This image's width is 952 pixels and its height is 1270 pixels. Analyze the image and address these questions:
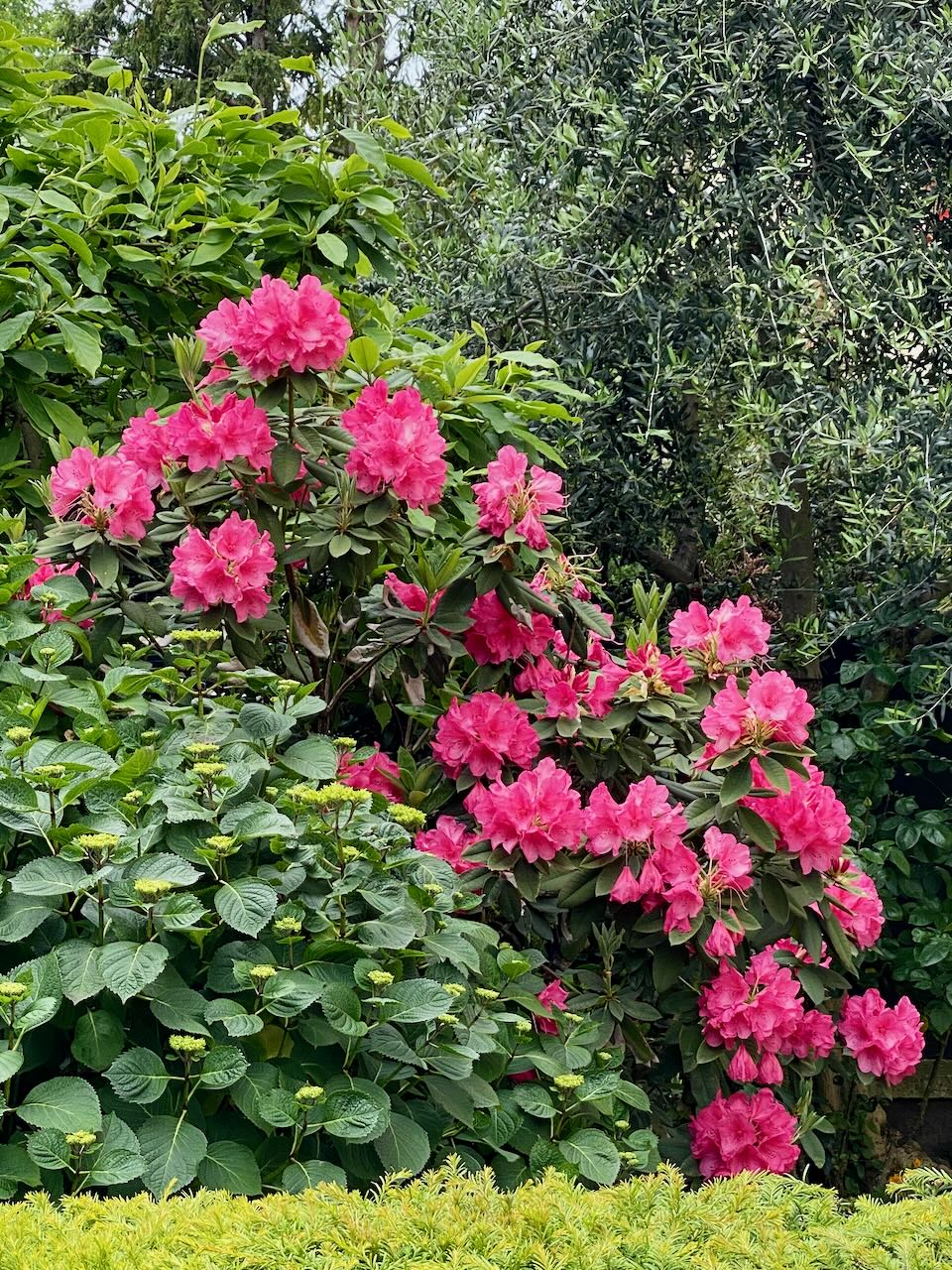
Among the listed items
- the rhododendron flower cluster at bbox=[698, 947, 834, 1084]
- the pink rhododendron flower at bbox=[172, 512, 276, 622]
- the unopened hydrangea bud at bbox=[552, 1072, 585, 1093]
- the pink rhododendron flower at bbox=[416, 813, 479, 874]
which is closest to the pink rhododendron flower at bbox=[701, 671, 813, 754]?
the rhododendron flower cluster at bbox=[698, 947, 834, 1084]

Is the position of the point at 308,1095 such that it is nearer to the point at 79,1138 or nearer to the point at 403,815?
the point at 79,1138

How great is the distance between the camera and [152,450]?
2.96 metres

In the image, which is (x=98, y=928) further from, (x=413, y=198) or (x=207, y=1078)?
(x=413, y=198)

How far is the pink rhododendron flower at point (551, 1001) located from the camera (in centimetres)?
269

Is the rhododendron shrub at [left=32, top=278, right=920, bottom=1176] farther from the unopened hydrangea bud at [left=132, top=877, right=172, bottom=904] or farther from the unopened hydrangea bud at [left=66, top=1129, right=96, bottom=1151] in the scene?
the unopened hydrangea bud at [left=66, top=1129, right=96, bottom=1151]

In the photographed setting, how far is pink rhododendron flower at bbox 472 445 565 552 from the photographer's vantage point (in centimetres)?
287

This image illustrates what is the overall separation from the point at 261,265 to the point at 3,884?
2051mm

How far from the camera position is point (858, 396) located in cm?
371

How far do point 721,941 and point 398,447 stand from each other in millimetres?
1193

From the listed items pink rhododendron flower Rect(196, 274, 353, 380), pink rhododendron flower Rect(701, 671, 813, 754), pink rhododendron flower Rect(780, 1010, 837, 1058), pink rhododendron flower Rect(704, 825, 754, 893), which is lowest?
pink rhododendron flower Rect(780, 1010, 837, 1058)

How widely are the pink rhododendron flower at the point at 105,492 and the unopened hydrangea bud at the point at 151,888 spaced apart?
948 millimetres

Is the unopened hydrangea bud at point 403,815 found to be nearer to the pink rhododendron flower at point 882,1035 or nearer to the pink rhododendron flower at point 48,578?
the pink rhododendron flower at point 48,578

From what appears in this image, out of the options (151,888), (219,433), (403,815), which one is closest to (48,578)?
(219,433)

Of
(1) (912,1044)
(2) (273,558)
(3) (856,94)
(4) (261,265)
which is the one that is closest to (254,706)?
(2) (273,558)
